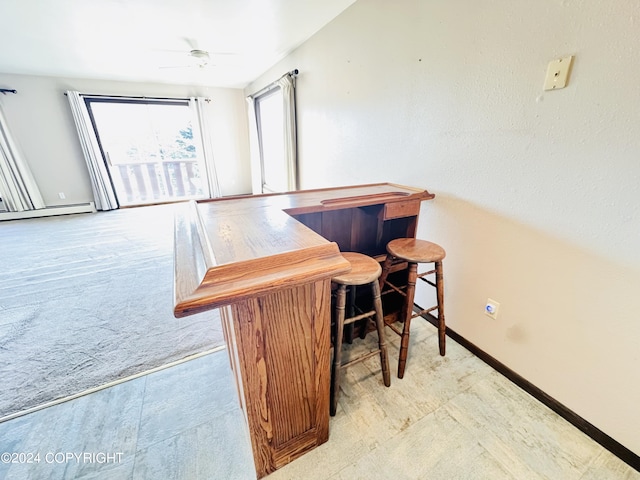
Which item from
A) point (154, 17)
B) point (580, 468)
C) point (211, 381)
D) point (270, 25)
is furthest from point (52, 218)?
point (580, 468)

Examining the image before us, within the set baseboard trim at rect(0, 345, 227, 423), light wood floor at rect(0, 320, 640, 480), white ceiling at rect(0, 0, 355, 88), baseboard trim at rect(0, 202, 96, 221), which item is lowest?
baseboard trim at rect(0, 345, 227, 423)

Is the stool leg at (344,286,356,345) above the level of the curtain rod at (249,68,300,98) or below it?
below

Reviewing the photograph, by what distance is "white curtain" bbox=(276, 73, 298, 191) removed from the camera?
130 inches

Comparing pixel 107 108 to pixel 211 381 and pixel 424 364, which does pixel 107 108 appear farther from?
pixel 424 364

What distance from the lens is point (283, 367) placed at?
0.90m

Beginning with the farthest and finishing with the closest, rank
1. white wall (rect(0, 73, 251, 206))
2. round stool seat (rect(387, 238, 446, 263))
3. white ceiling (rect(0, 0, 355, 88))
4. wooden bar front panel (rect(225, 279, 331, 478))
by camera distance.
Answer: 1. white wall (rect(0, 73, 251, 206))
2. white ceiling (rect(0, 0, 355, 88))
3. round stool seat (rect(387, 238, 446, 263))
4. wooden bar front panel (rect(225, 279, 331, 478))

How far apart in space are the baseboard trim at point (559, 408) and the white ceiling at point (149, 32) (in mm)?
2785

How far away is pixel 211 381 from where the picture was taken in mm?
1475

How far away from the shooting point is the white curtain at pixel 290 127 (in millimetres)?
3297

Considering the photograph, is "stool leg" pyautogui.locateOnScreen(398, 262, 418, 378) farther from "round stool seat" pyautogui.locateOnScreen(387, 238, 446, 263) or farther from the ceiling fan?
the ceiling fan

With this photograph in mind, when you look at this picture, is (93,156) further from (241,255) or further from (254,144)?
(241,255)

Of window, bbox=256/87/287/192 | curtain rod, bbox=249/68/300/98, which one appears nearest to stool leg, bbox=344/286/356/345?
curtain rod, bbox=249/68/300/98

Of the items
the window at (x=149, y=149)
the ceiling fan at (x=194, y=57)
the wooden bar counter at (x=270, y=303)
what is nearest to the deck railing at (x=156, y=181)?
the window at (x=149, y=149)

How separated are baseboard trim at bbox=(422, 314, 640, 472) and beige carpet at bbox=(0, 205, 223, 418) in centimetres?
167
